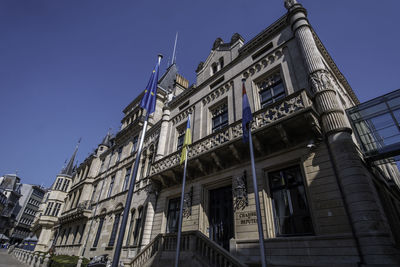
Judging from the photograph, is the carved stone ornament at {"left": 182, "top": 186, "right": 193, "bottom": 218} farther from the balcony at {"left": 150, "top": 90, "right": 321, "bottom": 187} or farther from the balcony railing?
the balcony railing

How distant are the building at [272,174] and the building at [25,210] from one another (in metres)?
74.4

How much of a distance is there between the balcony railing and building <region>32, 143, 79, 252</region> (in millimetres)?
31344

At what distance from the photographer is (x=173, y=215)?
1355 cm

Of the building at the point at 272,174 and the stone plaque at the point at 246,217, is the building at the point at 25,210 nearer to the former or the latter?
the building at the point at 272,174

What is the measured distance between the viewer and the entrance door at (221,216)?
10.3 meters

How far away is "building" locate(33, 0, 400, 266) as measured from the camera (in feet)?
22.2

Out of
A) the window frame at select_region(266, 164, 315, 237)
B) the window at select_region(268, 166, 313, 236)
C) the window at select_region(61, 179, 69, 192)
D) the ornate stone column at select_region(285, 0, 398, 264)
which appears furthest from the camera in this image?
the window at select_region(61, 179, 69, 192)

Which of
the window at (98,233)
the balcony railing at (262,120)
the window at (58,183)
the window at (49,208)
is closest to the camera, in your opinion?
the balcony railing at (262,120)

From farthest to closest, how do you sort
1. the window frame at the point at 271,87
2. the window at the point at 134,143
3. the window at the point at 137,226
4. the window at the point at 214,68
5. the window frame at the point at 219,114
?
the window at the point at 134,143
the window at the point at 214,68
the window at the point at 137,226
the window frame at the point at 219,114
the window frame at the point at 271,87

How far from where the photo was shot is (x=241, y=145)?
1022 centimetres

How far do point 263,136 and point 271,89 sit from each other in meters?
3.74

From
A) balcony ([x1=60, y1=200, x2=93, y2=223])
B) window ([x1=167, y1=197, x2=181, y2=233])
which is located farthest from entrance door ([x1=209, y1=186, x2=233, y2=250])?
balcony ([x1=60, y1=200, x2=93, y2=223])

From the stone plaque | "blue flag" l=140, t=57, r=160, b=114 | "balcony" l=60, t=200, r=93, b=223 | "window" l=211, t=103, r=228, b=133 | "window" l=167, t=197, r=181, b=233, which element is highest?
"window" l=211, t=103, r=228, b=133

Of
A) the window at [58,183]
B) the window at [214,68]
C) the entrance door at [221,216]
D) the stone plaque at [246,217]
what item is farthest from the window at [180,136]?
the window at [58,183]
